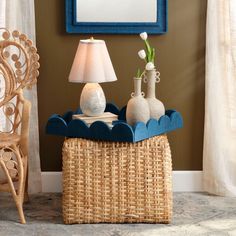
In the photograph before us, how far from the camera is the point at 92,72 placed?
338 cm

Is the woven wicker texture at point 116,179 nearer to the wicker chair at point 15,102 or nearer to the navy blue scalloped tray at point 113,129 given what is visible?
the navy blue scalloped tray at point 113,129

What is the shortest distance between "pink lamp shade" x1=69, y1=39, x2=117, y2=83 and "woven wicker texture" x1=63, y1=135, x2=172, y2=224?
367 mm

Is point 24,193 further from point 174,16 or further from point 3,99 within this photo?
point 174,16

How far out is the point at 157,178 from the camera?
3277 millimetres

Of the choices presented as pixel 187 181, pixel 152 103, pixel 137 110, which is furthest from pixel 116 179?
A: pixel 187 181

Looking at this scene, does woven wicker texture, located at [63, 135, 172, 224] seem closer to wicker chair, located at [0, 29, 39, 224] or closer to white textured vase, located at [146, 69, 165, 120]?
white textured vase, located at [146, 69, 165, 120]

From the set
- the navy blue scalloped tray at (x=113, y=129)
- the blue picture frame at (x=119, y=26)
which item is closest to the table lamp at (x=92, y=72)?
the navy blue scalloped tray at (x=113, y=129)

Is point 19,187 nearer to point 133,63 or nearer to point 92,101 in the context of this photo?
point 92,101

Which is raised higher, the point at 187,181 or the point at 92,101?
the point at 92,101

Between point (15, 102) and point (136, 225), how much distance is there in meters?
1.17

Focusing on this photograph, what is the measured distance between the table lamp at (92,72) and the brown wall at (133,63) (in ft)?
1.62

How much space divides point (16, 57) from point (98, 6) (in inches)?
25.0

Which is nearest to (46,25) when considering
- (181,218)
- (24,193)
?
(24,193)

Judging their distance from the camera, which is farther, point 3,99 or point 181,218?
point 3,99
